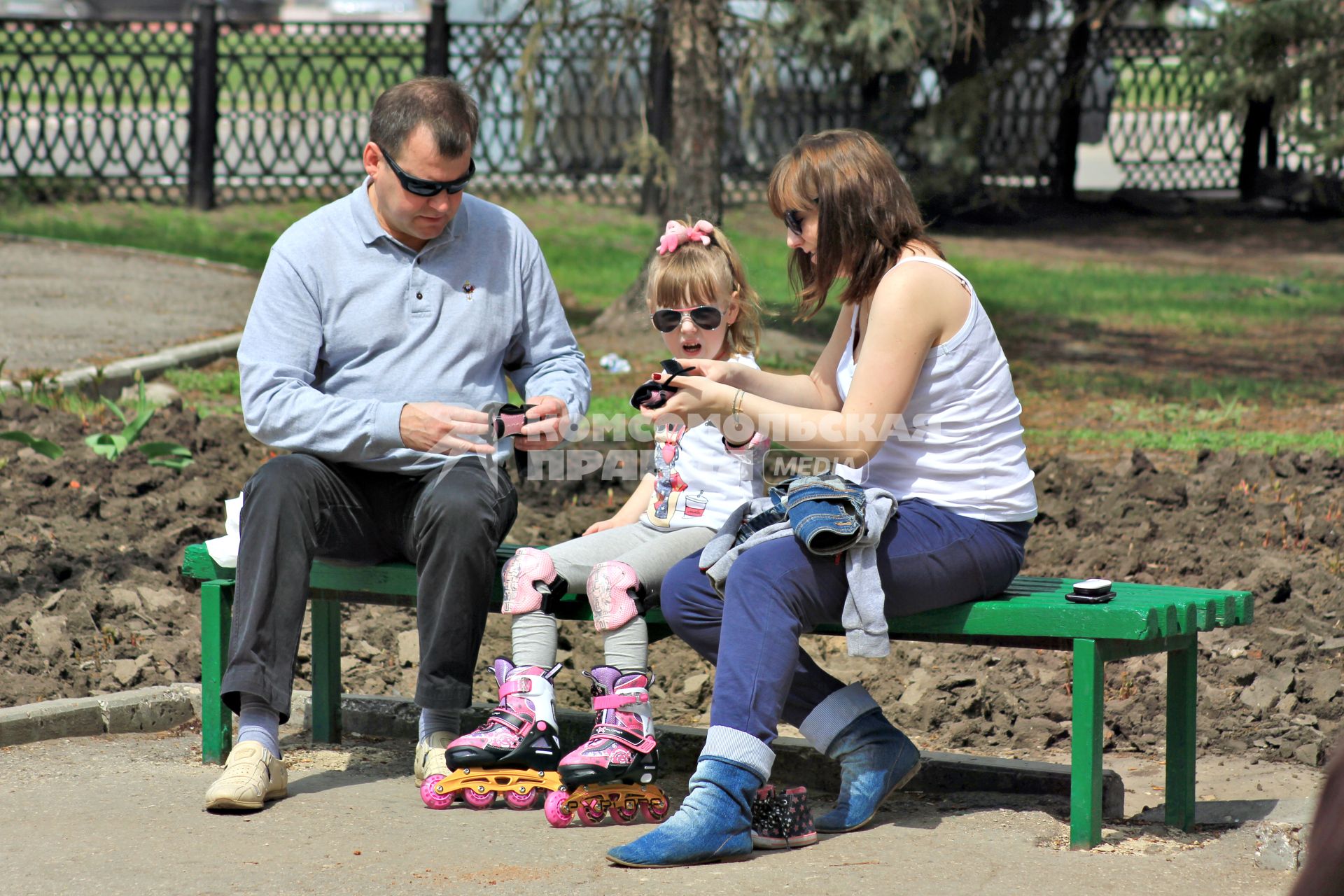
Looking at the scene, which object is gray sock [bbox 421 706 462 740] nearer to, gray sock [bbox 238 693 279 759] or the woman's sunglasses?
gray sock [bbox 238 693 279 759]

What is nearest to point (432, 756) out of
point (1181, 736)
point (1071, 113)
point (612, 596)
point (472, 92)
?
point (612, 596)

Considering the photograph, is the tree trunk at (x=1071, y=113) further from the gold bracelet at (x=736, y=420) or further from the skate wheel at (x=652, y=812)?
the skate wheel at (x=652, y=812)

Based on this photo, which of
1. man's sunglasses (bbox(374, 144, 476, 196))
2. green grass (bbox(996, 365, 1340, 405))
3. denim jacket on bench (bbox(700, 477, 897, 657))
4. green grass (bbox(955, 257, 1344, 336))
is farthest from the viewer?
green grass (bbox(955, 257, 1344, 336))

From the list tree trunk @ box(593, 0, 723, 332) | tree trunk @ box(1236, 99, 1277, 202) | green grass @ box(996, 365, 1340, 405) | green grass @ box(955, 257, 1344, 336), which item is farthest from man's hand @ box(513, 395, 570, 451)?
tree trunk @ box(1236, 99, 1277, 202)

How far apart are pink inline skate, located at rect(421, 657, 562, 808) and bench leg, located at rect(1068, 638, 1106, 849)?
1119 millimetres

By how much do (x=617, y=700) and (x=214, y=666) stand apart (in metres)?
1.09

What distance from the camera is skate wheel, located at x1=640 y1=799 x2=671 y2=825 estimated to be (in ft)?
11.5

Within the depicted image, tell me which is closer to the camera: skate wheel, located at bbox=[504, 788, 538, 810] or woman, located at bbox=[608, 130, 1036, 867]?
woman, located at bbox=[608, 130, 1036, 867]

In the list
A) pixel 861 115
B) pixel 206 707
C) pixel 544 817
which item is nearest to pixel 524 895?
pixel 544 817

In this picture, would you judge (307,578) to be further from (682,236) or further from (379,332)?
(682,236)

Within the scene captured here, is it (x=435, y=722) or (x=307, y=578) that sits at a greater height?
(x=307, y=578)

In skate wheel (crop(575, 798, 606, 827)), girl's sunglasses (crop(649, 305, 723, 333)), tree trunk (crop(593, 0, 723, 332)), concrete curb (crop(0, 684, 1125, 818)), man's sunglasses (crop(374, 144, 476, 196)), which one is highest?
tree trunk (crop(593, 0, 723, 332))

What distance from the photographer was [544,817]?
11.5 ft

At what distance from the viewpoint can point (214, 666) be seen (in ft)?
12.8
